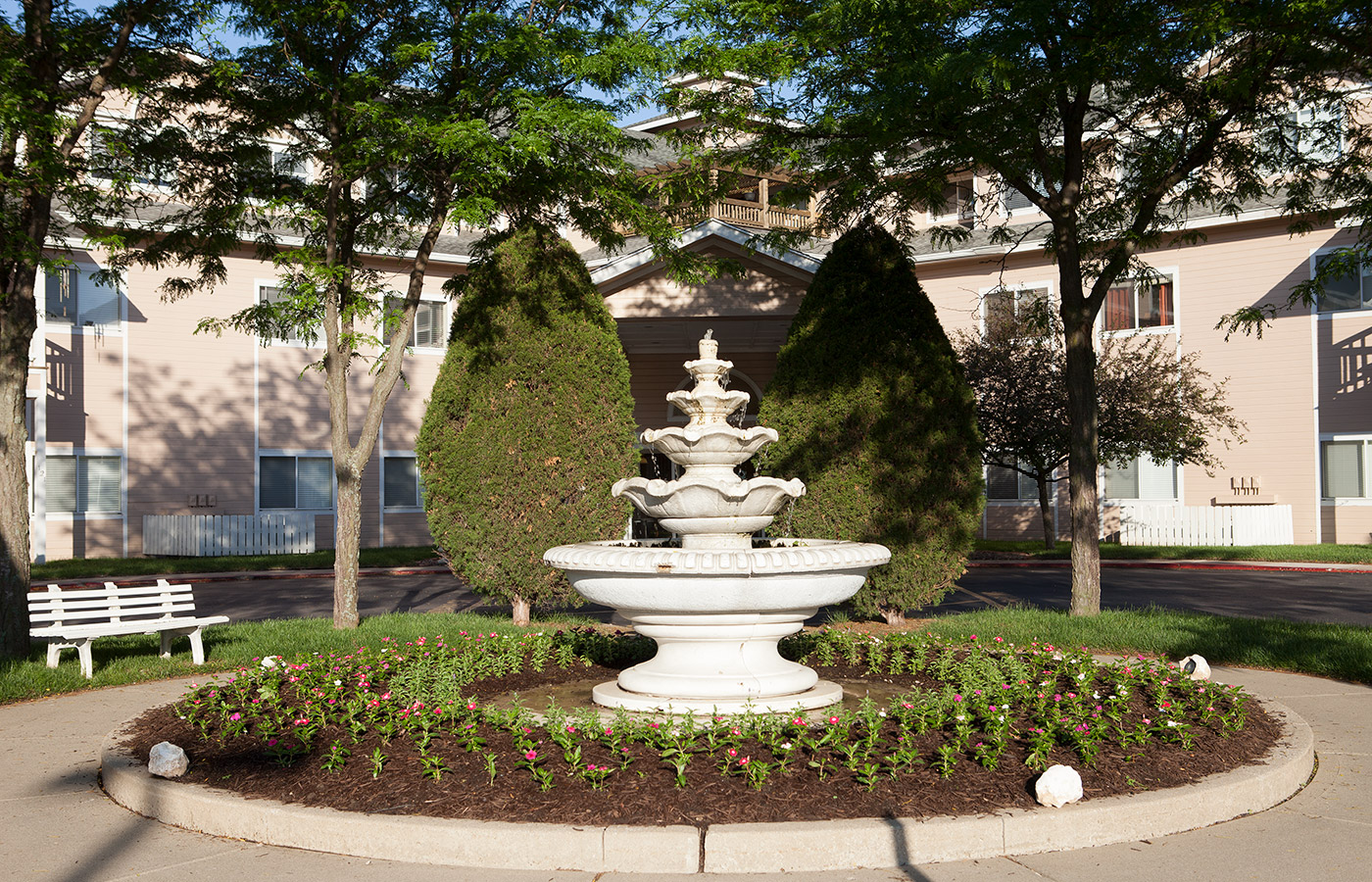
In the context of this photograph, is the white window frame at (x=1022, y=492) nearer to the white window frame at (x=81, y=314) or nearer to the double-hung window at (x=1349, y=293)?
the double-hung window at (x=1349, y=293)

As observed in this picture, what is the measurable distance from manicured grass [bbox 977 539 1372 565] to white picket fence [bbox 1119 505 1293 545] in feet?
0.82

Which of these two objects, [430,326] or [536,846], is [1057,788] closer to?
[536,846]

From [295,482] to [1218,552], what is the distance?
2158 centimetres

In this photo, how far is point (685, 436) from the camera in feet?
26.2

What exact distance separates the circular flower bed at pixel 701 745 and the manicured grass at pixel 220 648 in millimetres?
2276

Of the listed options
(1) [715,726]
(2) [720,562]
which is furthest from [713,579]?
(1) [715,726]

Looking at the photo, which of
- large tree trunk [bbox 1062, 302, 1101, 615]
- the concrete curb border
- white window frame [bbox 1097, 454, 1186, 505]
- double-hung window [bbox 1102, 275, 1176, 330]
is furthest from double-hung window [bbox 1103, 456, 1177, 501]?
the concrete curb border

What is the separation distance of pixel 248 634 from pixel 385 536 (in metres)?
15.6

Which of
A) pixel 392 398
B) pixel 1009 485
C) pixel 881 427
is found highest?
pixel 392 398

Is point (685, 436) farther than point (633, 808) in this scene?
Yes

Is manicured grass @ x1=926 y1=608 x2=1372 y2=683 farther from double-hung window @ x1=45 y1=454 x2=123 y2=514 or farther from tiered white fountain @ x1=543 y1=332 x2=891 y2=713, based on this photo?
double-hung window @ x1=45 y1=454 x2=123 y2=514

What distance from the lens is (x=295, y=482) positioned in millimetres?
26766

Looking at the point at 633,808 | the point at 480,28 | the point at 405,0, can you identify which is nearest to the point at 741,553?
the point at 633,808

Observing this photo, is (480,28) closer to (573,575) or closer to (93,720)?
(573,575)
